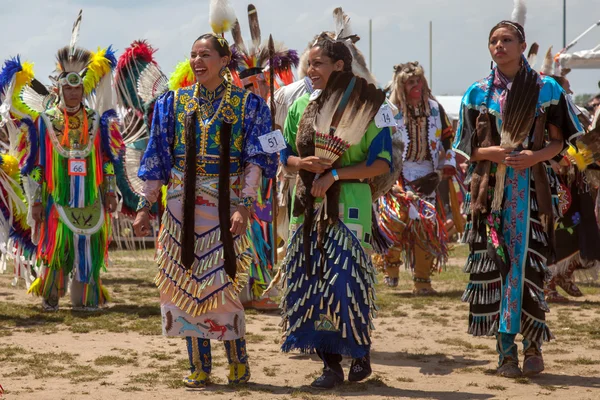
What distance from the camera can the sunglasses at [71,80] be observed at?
24.2 ft

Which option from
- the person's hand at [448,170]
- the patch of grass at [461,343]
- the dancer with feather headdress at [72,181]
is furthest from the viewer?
the person's hand at [448,170]

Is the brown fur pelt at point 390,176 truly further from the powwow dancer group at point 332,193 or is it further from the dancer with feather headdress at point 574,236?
the dancer with feather headdress at point 574,236

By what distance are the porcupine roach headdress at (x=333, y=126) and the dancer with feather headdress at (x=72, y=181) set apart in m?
3.18

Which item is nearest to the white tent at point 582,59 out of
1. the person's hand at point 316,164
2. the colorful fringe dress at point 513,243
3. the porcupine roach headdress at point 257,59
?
the porcupine roach headdress at point 257,59

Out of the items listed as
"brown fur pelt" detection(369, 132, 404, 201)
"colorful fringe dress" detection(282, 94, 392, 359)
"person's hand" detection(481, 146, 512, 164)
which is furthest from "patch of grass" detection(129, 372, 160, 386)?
"person's hand" detection(481, 146, 512, 164)

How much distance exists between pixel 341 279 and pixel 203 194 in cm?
77

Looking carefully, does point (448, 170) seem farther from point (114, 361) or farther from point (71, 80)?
point (114, 361)

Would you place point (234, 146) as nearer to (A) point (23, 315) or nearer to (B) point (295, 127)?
(B) point (295, 127)

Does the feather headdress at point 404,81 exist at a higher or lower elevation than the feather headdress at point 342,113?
higher

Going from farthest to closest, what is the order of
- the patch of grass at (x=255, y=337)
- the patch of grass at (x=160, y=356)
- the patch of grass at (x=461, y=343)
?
the patch of grass at (x=255, y=337) → the patch of grass at (x=461, y=343) → the patch of grass at (x=160, y=356)

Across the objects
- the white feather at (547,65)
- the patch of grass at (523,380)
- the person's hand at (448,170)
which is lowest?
the patch of grass at (523,380)

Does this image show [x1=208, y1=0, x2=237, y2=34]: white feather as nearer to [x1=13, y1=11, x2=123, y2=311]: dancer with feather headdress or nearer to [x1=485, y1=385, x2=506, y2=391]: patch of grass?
[x1=13, y1=11, x2=123, y2=311]: dancer with feather headdress

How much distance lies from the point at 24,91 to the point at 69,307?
1.81 m

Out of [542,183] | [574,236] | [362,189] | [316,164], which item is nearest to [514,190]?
[542,183]
